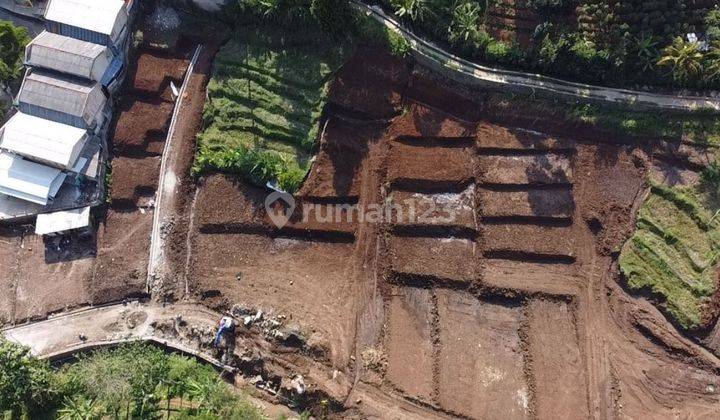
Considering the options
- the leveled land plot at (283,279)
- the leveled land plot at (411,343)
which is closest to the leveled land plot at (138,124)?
the leveled land plot at (283,279)

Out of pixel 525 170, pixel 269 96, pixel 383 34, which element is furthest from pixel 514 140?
pixel 269 96

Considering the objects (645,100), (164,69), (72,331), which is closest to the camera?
(72,331)

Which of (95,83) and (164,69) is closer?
(95,83)

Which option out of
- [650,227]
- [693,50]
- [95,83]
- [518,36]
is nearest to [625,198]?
[650,227]

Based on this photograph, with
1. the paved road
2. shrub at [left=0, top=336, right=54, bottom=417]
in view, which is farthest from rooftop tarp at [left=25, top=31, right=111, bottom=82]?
the paved road

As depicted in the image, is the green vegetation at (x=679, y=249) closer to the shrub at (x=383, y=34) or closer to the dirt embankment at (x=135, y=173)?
the shrub at (x=383, y=34)

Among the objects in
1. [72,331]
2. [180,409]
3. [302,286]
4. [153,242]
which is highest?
[153,242]

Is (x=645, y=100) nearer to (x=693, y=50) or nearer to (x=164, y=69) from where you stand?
(x=693, y=50)

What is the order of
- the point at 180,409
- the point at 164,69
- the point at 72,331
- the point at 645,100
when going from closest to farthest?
1. the point at 180,409
2. the point at 72,331
3. the point at 645,100
4. the point at 164,69
